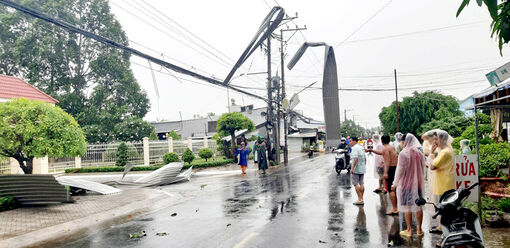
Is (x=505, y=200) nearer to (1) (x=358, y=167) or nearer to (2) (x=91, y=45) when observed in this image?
(1) (x=358, y=167)

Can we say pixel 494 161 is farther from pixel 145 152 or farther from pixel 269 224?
pixel 145 152

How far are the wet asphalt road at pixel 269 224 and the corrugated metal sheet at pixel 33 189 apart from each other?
10.6 ft

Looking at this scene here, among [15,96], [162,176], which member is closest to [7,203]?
[162,176]

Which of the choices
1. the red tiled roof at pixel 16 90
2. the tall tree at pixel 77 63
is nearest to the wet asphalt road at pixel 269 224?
the red tiled roof at pixel 16 90

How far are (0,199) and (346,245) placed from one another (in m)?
9.29

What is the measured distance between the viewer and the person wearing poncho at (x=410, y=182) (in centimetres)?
610

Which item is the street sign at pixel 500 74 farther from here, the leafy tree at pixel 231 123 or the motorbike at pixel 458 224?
the leafy tree at pixel 231 123

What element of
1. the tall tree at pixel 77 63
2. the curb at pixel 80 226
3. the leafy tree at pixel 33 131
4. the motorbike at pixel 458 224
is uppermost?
the tall tree at pixel 77 63

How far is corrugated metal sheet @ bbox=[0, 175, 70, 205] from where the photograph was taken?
33.7ft

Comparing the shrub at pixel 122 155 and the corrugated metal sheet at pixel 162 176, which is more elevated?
the shrub at pixel 122 155

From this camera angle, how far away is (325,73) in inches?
1023

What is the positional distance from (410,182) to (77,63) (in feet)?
122

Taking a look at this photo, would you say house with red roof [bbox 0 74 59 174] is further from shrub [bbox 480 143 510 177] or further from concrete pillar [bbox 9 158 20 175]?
shrub [bbox 480 143 510 177]

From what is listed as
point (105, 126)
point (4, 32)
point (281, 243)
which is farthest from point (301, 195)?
point (4, 32)
